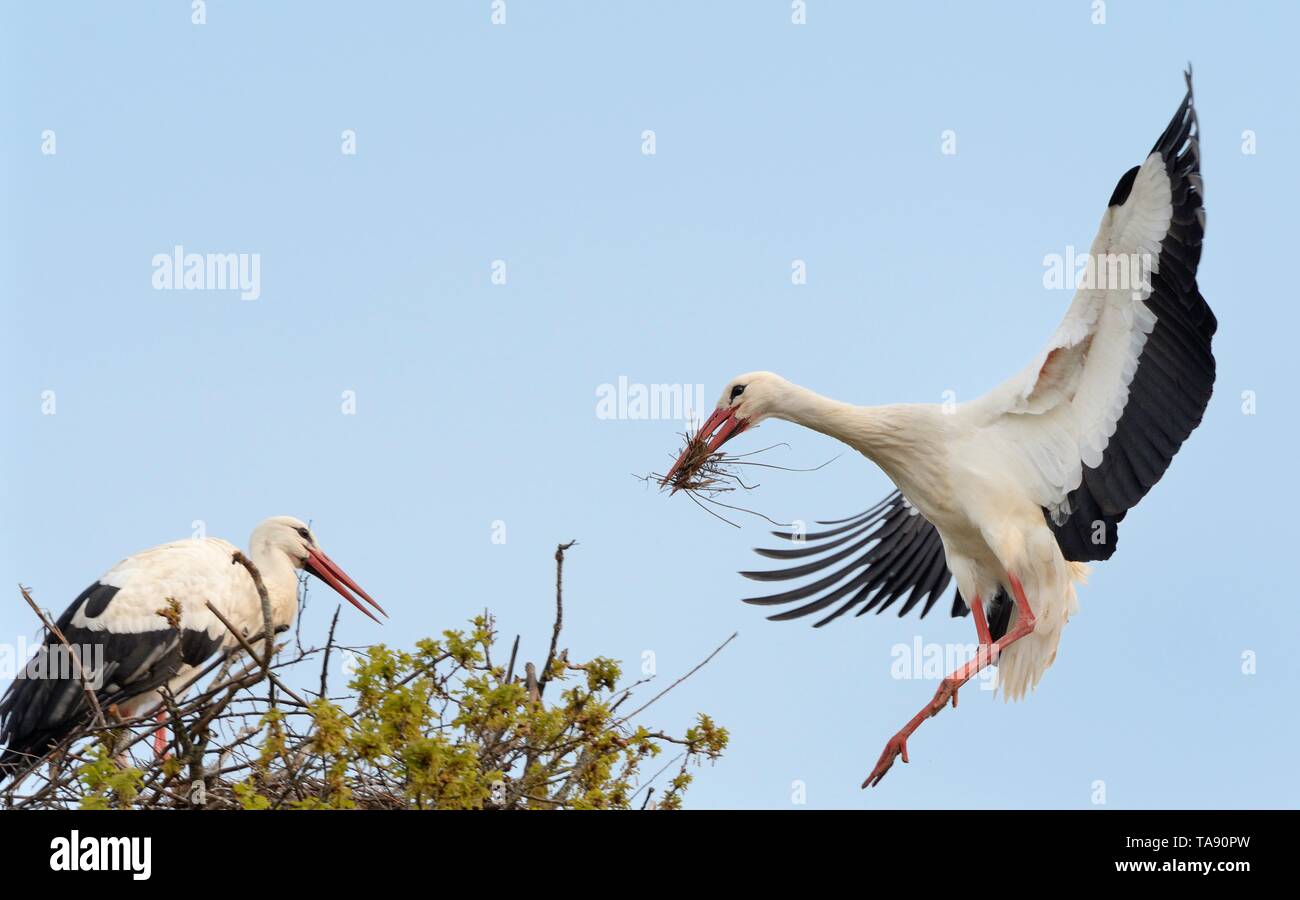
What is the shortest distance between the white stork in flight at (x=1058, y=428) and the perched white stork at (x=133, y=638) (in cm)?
226

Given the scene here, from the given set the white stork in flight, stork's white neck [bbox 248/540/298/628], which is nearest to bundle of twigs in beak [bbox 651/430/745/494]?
the white stork in flight

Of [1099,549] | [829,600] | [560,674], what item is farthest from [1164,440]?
[560,674]

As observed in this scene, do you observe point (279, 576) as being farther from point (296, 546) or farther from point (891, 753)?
point (891, 753)

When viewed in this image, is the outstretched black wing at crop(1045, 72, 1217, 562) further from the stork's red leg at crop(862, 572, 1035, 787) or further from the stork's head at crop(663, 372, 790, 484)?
the stork's head at crop(663, 372, 790, 484)

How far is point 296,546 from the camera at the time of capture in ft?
22.7

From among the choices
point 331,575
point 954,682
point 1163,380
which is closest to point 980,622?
point 954,682

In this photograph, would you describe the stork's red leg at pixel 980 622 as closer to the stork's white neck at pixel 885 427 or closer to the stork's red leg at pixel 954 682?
the stork's red leg at pixel 954 682

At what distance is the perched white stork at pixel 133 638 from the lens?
5.79 meters

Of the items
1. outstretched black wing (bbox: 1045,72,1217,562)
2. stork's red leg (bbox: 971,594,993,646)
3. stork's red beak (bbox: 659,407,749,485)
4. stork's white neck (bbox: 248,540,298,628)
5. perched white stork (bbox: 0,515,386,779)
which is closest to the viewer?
outstretched black wing (bbox: 1045,72,1217,562)

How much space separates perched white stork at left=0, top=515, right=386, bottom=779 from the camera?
579 centimetres

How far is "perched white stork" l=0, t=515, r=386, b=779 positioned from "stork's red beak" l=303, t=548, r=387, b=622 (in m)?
0.38
